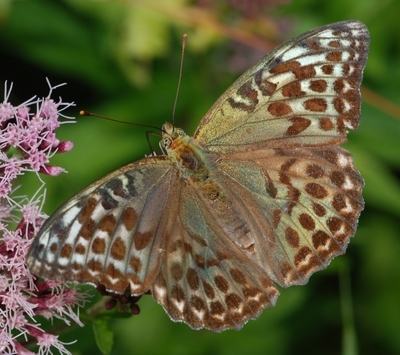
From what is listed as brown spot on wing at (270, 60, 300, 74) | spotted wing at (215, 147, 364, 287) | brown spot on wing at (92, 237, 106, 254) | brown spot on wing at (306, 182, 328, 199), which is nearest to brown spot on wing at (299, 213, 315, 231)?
spotted wing at (215, 147, 364, 287)

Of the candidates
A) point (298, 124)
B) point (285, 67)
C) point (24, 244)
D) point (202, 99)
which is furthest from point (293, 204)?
point (202, 99)

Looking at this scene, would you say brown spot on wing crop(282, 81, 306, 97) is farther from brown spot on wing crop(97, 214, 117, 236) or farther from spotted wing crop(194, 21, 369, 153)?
brown spot on wing crop(97, 214, 117, 236)

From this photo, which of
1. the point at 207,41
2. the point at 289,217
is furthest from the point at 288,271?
the point at 207,41

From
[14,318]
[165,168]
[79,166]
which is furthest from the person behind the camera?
[79,166]

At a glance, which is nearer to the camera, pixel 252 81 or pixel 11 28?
pixel 252 81

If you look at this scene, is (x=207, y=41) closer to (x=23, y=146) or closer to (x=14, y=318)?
(x=23, y=146)

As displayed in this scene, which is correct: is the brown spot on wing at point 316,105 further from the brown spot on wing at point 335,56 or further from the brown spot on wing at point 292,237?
the brown spot on wing at point 292,237

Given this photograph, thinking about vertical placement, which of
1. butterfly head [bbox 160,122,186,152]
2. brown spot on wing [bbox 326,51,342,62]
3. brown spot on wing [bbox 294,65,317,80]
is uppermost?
brown spot on wing [bbox 326,51,342,62]
